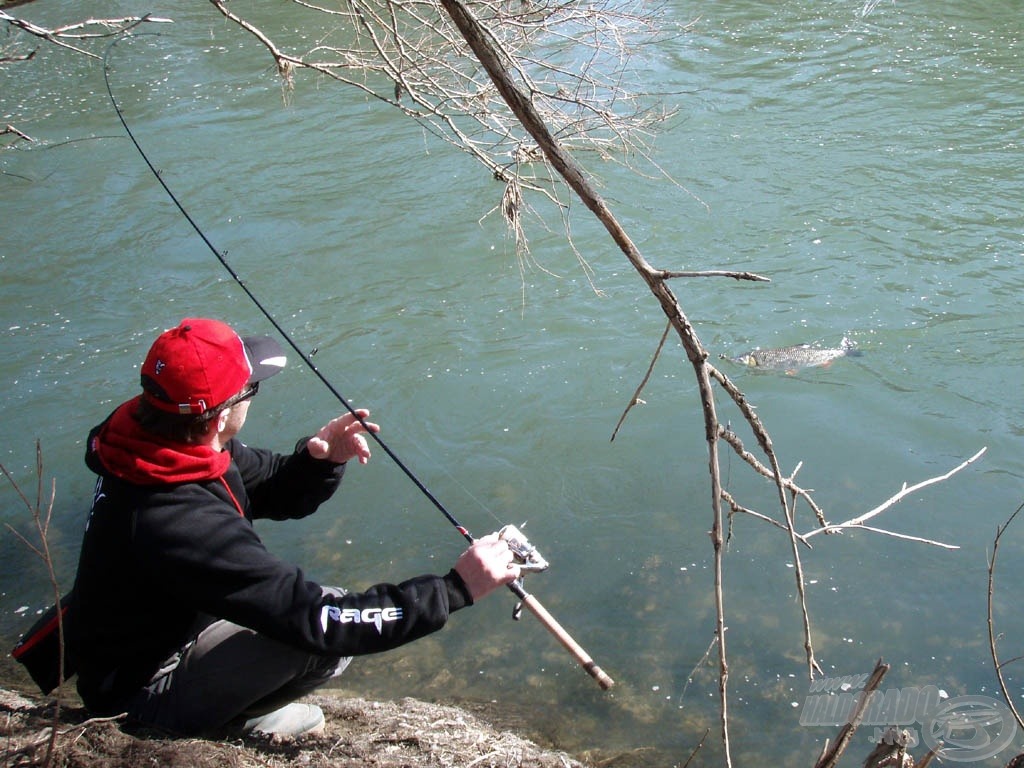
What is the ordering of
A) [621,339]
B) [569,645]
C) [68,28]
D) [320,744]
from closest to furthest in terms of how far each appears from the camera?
[569,645] < [320,744] < [68,28] < [621,339]

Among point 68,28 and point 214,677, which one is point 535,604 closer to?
point 214,677

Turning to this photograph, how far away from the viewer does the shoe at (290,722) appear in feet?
10.2

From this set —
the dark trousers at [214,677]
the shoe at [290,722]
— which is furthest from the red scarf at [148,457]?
the shoe at [290,722]

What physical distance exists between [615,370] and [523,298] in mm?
997

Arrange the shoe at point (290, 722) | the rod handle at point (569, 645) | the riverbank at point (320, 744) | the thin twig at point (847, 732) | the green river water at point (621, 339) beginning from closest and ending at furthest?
the thin twig at point (847, 732), the rod handle at point (569, 645), the riverbank at point (320, 744), the shoe at point (290, 722), the green river water at point (621, 339)

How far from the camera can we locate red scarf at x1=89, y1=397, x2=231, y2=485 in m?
2.49

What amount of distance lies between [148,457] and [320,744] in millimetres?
1173

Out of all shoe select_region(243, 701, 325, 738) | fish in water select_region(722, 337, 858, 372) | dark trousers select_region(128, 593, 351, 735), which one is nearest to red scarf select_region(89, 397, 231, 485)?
dark trousers select_region(128, 593, 351, 735)

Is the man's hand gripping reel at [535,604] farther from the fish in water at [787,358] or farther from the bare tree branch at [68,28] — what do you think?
the fish in water at [787,358]

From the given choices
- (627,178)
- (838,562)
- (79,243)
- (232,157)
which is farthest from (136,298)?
(838,562)

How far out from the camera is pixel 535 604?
8.97ft

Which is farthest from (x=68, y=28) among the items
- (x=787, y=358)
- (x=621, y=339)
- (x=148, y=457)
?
(x=787, y=358)

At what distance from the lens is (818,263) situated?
784cm

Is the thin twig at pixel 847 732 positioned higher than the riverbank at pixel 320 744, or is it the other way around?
the thin twig at pixel 847 732
